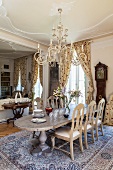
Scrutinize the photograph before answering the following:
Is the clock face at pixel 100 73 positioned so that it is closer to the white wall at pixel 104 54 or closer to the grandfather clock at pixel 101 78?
the grandfather clock at pixel 101 78

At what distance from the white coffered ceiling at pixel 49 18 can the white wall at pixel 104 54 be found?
32 centimetres

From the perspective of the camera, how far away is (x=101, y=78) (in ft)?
15.3

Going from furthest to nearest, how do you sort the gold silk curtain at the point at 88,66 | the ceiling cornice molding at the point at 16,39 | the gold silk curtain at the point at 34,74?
the gold silk curtain at the point at 34,74 → the gold silk curtain at the point at 88,66 → the ceiling cornice molding at the point at 16,39

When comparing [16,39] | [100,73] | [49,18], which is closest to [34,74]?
[16,39]

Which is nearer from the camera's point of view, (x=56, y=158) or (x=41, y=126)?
(x=41, y=126)

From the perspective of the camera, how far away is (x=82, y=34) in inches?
177

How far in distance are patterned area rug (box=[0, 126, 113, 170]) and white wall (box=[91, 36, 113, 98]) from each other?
85.8 inches

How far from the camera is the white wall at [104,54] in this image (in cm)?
457

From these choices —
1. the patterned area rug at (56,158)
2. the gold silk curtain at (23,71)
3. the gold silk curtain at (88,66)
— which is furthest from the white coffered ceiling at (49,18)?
the patterned area rug at (56,158)

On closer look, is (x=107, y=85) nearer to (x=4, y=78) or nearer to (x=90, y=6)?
(x=90, y=6)

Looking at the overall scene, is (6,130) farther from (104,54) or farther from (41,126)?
(104,54)

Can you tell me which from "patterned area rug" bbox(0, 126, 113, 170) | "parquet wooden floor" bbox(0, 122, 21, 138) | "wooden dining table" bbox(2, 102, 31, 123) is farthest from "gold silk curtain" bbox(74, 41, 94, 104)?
"parquet wooden floor" bbox(0, 122, 21, 138)

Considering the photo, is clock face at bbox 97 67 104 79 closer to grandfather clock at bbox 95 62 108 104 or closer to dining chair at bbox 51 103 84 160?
grandfather clock at bbox 95 62 108 104

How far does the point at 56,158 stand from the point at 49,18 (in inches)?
125
